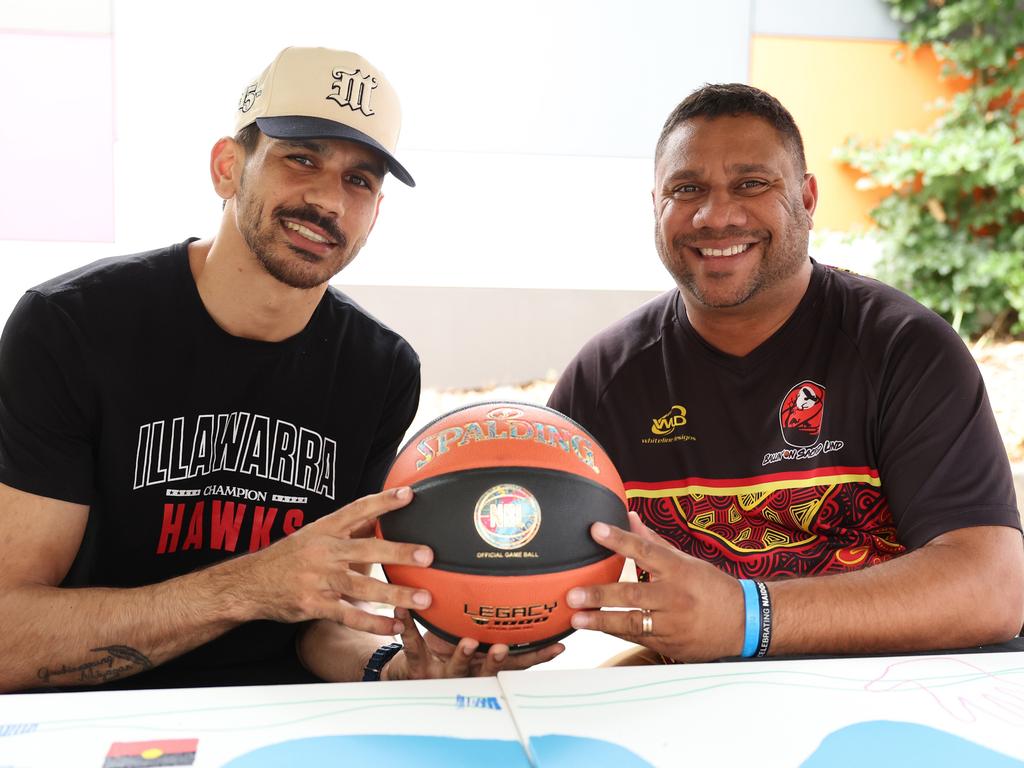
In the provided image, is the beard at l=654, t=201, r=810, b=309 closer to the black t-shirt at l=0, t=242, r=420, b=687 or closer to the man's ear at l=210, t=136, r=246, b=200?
the black t-shirt at l=0, t=242, r=420, b=687

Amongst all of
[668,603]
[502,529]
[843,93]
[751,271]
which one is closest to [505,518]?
[502,529]

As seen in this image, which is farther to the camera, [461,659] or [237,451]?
[237,451]

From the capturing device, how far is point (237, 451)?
1930 mm

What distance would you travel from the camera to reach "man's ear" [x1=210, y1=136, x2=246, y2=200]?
209cm

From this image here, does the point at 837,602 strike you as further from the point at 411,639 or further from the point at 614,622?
the point at 411,639

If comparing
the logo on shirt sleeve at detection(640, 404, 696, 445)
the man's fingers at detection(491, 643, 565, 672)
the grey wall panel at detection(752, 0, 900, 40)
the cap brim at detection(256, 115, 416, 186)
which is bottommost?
the man's fingers at detection(491, 643, 565, 672)

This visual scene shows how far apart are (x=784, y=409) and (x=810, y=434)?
0.08m

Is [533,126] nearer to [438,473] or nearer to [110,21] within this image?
[110,21]

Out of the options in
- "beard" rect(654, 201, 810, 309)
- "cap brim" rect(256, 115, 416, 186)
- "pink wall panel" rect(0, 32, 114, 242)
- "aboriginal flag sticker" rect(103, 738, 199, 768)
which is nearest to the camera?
"aboriginal flag sticker" rect(103, 738, 199, 768)

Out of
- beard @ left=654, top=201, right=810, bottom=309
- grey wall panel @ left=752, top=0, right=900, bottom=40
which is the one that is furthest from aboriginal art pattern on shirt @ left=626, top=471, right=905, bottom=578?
grey wall panel @ left=752, top=0, right=900, bottom=40

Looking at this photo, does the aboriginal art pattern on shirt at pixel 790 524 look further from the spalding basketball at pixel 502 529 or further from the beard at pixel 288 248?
the beard at pixel 288 248

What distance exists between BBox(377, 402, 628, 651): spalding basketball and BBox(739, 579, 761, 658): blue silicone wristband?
0.78 feet

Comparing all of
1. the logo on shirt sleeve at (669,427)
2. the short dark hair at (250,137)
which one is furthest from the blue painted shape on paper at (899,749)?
the short dark hair at (250,137)

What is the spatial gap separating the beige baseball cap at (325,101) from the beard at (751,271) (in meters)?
0.68
